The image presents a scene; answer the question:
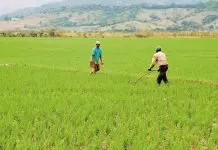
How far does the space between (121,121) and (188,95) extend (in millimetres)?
4216

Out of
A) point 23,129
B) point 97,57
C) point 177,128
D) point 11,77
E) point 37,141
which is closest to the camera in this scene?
point 37,141

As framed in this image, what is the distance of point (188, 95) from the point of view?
1280cm

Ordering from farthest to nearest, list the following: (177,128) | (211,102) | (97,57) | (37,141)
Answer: (97,57) < (211,102) < (177,128) < (37,141)

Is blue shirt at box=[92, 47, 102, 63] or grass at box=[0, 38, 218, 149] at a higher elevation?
blue shirt at box=[92, 47, 102, 63]

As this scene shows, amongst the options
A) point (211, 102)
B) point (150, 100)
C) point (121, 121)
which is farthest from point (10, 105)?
point (211, 102)

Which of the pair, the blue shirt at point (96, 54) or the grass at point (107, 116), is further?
the blue shirt at point (96, 54)

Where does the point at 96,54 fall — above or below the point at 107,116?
above

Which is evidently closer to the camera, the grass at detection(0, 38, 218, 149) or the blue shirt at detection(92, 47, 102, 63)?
the grass at detection(0, 38, 218, 149)

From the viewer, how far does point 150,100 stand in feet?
37.8

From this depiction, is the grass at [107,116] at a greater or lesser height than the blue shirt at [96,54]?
lesser

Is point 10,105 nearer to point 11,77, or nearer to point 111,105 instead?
point 111,105

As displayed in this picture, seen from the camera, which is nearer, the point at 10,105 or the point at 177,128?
the point at 177,128

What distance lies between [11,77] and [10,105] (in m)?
6.38

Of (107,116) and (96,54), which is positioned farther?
(96,54)
